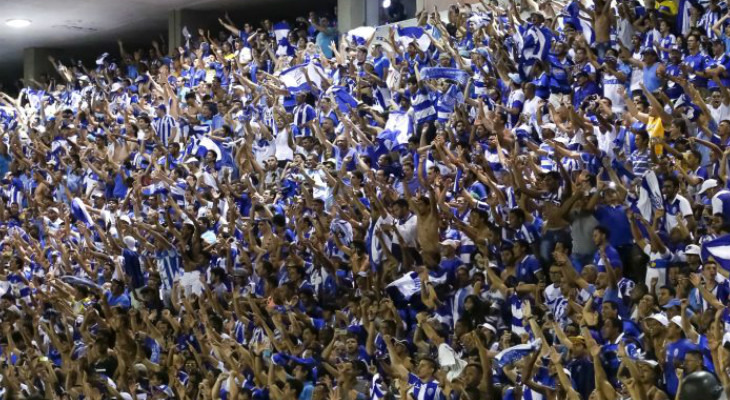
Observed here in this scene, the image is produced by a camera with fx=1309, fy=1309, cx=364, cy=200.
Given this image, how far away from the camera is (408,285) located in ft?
38.8

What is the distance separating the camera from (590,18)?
560 inches

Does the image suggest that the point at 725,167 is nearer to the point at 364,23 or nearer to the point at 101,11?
the point at 364,23

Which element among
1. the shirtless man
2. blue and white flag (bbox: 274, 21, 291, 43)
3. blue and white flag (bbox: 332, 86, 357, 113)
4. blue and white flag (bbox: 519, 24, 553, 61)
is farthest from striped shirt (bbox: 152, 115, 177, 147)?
the shirtless man

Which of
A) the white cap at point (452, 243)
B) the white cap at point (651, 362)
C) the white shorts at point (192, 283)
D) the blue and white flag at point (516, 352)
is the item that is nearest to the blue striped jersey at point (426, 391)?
the blue and white flag at point (516, 352)

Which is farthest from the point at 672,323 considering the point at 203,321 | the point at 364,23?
the point at 364,23

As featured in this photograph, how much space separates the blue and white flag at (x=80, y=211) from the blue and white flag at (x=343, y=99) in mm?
3541

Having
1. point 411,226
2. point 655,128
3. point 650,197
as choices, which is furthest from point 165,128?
point 650,197

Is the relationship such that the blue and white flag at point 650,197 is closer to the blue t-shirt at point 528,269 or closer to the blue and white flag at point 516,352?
the blue t-shirt at point 528,269

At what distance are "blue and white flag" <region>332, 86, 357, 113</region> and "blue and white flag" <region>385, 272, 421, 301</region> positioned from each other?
167 inches

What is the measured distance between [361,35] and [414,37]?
1.77 m

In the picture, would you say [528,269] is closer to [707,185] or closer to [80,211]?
[707,185]

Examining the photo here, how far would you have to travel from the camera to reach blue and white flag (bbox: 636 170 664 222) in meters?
10.9

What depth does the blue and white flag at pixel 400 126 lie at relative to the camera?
46.7 ft

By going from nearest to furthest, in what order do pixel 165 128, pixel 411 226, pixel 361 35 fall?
pixel 411 226 → pixel 361 35 → pixel 165 128
